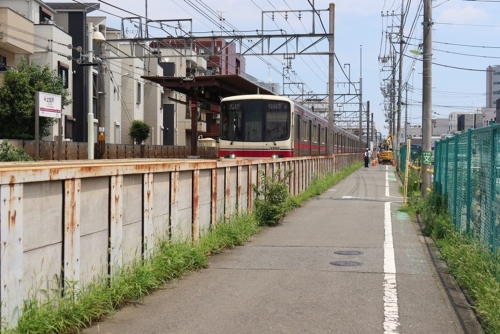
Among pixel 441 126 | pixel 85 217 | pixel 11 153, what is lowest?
pixel 85 217

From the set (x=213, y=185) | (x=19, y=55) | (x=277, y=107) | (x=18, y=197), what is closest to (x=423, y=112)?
(x=277, y=107)

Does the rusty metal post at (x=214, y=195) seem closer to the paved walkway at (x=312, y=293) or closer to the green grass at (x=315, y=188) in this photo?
the paved walkway at (x=312, y=293)

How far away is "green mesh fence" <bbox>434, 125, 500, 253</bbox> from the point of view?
6977 millimetres

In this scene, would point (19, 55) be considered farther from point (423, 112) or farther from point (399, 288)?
point (399, 288)

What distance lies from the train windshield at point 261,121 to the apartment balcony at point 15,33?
505 inches

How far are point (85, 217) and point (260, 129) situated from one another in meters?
16.0

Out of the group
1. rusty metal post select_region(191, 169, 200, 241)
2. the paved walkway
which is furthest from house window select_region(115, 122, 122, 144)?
rusty metal post select_region(191, 169, 200, 241)

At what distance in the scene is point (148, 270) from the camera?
21.8ft

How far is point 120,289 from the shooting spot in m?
6.07

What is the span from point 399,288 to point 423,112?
11.5 m

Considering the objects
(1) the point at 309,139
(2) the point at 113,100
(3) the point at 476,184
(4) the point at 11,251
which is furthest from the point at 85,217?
(2) the point at 113,100

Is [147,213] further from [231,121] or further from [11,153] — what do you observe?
[11,153]

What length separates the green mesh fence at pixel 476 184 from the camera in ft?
22.9

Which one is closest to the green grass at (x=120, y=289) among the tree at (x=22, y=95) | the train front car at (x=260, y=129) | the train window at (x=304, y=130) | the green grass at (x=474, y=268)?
the green grass at (x=474, y=268)
